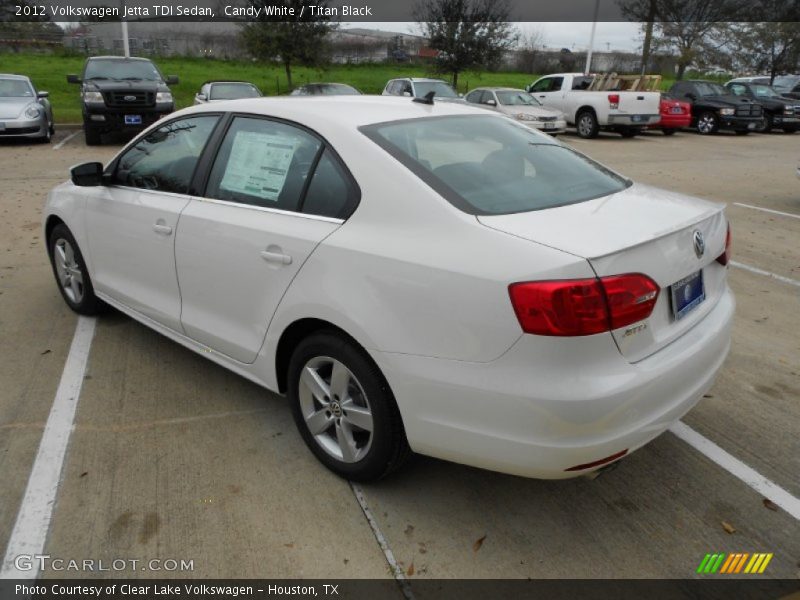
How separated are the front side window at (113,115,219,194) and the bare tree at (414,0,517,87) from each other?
24054 mm

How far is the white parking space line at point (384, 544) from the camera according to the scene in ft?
7.45

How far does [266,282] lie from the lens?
2.81 meters

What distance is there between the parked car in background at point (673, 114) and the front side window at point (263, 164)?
58.8ft

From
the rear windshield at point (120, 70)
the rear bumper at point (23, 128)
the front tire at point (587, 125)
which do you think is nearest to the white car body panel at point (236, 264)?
the rear bumper at point (23, 128)

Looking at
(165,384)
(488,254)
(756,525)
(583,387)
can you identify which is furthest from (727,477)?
(165,384)

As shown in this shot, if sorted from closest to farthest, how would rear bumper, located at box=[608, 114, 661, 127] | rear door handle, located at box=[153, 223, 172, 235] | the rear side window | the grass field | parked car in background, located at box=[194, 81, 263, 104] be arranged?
the rear side window < rear door handle, located at box=[153, 223, 172, 235] < parked car in background, located at box=[194, 81, 263, 104] < rear bumper, located at box=[608, 114, 661, 127] < the grass field

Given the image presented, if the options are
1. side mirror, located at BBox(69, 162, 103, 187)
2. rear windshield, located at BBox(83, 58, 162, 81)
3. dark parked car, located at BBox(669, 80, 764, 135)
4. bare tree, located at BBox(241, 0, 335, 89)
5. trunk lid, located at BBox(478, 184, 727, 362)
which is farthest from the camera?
bare tree, located at BBox(241, 0, 335, 89)

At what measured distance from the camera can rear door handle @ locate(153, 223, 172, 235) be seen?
3.34 metres

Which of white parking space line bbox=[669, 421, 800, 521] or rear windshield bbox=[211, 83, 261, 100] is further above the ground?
rear windshield bbox=[211, 83, 261, 100]

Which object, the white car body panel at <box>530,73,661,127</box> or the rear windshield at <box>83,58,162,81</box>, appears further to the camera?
the white car body panel at <box>530,73,661,127</box>

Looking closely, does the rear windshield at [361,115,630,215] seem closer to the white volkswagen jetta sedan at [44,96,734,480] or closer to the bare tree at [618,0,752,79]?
the white volkswagen jetta sedan at [44,96,734,480]

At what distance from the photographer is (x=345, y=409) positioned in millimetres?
2656

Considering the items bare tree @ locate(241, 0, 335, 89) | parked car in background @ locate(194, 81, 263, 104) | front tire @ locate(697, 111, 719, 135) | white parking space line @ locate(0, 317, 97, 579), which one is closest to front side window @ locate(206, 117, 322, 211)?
white parking space line @ locate(0, 317, 97, 579)

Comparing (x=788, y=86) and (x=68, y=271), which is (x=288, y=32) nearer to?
(x=788, y=86)
